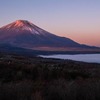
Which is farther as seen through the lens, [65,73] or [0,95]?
[65,73]

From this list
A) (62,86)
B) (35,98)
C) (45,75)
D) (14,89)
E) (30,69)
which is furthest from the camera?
(30,69)

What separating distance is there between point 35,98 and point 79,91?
61.5 inches

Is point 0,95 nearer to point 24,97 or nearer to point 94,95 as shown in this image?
point 24,97

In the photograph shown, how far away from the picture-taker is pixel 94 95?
10320 millimetres

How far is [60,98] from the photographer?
33.7 feet

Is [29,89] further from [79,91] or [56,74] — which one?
[56,74]

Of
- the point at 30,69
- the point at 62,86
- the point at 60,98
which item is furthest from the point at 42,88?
the point at 30,69

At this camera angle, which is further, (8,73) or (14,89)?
(8,73)

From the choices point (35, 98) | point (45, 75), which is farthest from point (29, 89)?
point (45, 75)

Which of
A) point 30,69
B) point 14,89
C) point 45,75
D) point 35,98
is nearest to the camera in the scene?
point 35,98

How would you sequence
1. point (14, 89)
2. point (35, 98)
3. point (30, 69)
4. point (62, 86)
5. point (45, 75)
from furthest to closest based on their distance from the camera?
point (30, 69), point (45, 75), point (62, 86), point (14, 89), point (35, 98)

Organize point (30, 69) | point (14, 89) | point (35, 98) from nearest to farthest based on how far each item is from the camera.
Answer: point (35, 98)
point (14, 89)
point (30, 69)

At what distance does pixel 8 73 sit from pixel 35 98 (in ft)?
26.7

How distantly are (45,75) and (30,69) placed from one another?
1.86 meters
